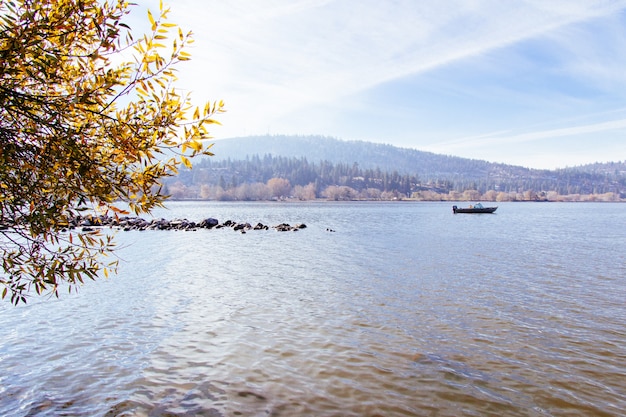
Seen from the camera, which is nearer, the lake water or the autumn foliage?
the autumn foliage

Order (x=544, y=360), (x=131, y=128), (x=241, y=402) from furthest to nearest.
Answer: (x=544, y=360) < (x=241, y=402) < (x=131, y=128)

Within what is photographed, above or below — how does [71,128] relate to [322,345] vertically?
above

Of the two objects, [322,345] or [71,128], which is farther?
[322,345]

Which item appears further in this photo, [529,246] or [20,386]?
[529,246]

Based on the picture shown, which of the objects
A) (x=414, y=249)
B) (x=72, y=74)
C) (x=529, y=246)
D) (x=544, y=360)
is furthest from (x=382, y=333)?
(x=529, y=246)

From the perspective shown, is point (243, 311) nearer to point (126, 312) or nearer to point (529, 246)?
point (126, 312)

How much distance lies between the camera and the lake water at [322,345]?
8664mm

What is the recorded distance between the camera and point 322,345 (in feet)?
39.4

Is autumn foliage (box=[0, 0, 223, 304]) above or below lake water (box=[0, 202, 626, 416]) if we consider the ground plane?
above

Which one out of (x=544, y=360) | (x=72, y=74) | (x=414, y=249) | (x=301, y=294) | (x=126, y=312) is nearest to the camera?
(x=72, y=74)

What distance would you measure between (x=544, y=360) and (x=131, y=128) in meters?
11.9

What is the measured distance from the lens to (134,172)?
6211 millimetres

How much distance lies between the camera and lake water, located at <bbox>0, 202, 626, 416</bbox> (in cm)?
866

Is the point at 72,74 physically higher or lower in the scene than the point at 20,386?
higher
